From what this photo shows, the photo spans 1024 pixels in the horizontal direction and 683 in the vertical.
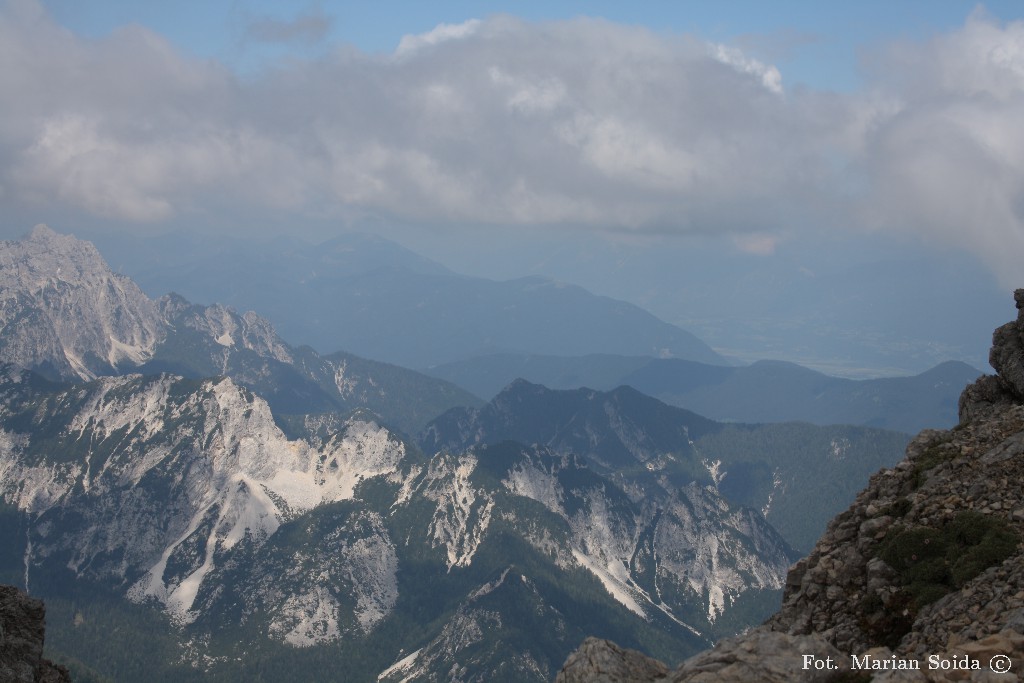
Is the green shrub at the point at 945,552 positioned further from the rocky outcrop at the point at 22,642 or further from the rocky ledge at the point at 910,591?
the rocky outcrop at the point at 22,642

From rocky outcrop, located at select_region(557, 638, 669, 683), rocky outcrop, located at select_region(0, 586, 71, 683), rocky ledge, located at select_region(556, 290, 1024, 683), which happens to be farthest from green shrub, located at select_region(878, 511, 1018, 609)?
rocky outcrop, located at select_region(0, 586, 71, 683)

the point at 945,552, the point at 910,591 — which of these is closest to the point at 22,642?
the point at 910,591


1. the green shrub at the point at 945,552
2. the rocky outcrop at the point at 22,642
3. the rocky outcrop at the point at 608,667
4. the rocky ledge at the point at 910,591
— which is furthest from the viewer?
the rocky outcrop at the point at 22,642

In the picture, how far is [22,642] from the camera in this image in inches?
2217

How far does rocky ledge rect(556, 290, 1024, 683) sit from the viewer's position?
34344mm

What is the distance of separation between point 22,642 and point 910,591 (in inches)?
2198

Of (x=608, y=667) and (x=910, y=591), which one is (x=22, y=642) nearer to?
(x=608, y=667)

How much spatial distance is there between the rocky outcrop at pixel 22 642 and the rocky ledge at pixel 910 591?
3652 cm

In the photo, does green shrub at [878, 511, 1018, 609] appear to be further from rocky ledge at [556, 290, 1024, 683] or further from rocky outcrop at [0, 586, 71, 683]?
rocky outcrop at [0, 586, 71, 683]

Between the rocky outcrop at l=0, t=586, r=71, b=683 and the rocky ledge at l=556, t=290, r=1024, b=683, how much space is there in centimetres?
3652

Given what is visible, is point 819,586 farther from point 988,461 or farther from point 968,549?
point 988,461

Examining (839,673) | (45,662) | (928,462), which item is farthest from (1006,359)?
(45,662)

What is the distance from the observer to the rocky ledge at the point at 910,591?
34.3 meters

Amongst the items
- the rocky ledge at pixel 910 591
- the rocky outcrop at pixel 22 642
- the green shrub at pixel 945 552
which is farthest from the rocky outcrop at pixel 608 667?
the rocky outcrop at pixel 22 642
